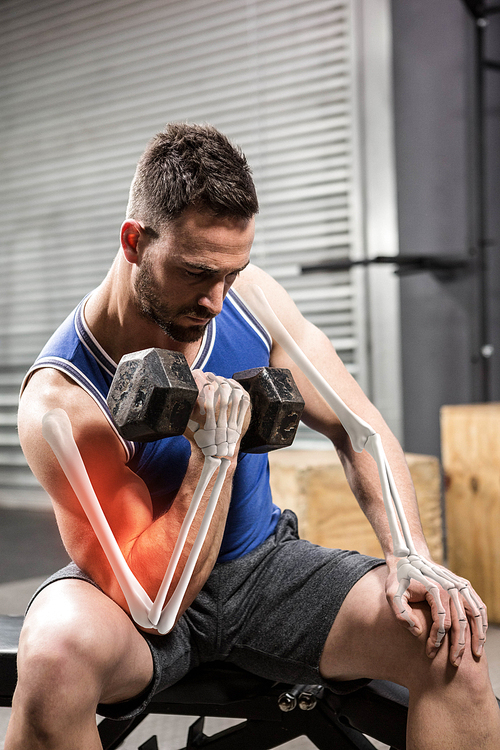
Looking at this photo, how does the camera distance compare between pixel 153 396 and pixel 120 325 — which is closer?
pixel 153 396

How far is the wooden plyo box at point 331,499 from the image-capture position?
90.7 inches

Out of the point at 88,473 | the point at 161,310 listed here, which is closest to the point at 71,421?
the point at 88,473

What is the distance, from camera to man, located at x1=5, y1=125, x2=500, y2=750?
921 mm

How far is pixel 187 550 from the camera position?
0.98 meters

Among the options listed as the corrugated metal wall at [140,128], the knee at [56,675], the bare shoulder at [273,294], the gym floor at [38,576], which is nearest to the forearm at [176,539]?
the knee at [56,675]

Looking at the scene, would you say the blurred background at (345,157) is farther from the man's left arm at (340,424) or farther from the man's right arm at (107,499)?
the man's right arm at (107,499)

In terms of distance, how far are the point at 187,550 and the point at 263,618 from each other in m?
0.25

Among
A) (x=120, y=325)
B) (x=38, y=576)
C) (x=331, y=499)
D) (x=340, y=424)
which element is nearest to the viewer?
(x=120, y=325)

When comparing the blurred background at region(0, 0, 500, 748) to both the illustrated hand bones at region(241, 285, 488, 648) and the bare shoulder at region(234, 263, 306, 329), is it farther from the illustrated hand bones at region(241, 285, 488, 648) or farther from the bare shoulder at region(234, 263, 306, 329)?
the illustrated hand bones at region(241, 285, 488, 648)

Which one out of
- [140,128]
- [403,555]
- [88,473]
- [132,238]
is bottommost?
[403,555]

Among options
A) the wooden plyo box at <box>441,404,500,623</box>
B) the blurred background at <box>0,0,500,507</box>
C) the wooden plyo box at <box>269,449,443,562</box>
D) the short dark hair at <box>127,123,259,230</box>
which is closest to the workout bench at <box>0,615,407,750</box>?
the short dark hair at <box>127,123,259,230</box>

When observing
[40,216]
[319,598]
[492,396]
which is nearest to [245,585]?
[319,598]

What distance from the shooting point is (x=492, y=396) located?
119 inches
